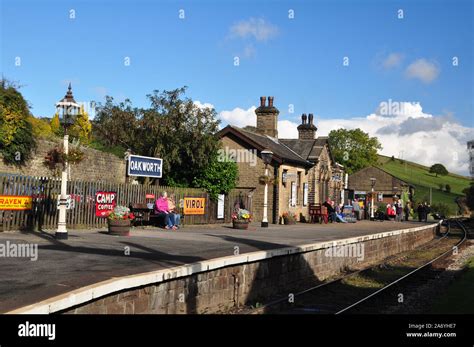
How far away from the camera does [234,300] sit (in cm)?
1114

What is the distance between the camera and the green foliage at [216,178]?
101 ft

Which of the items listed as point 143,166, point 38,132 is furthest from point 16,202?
point 38,132

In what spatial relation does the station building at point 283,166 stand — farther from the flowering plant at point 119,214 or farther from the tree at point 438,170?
the tree at point 438,170

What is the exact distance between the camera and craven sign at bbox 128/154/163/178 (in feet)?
71.6

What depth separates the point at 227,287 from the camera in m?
10.9

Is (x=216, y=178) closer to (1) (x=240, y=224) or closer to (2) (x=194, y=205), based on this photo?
(2) (x=194, y=205)

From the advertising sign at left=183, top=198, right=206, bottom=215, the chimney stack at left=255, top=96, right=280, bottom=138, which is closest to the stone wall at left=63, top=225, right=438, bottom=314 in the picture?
the advertising sign at left=183, top=198, right=206, bottom=215

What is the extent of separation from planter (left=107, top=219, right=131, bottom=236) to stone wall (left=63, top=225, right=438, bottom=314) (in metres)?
5.23

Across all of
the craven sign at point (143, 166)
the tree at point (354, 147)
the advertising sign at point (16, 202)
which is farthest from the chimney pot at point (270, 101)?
the tree at point (354, 147)

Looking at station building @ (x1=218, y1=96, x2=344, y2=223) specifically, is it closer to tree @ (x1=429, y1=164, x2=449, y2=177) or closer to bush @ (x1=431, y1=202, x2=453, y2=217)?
bush @ (x1=431, y1=202, x2=453, y2=217)

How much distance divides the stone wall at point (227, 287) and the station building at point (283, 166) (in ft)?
43.2

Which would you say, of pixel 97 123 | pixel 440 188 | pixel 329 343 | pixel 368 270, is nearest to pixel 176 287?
pixel 329 343

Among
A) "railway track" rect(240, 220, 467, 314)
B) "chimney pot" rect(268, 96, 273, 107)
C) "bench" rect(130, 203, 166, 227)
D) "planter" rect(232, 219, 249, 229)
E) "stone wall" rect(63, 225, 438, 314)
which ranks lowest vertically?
"railway track" rect(240, 220, 467, 314)

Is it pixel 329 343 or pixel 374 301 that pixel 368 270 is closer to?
pixel 374 301
